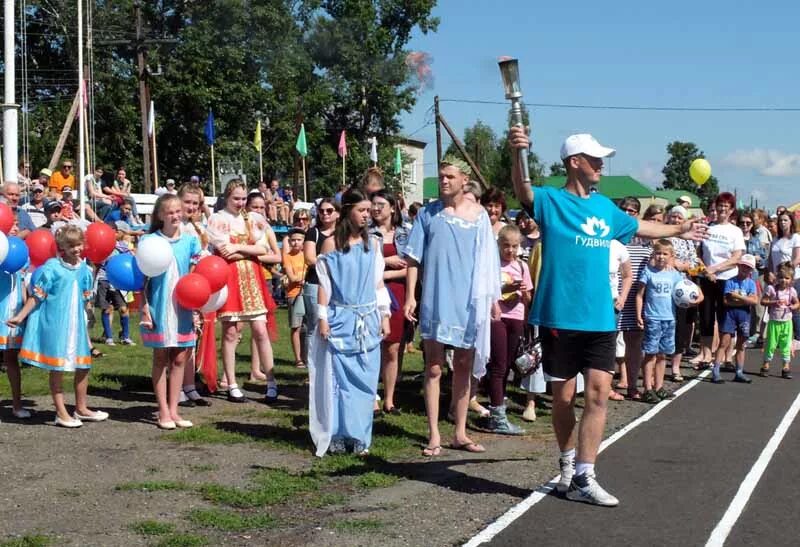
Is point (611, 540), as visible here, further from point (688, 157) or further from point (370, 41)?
point (688, 157)

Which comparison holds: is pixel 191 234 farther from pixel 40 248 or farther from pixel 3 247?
pixel 3 247

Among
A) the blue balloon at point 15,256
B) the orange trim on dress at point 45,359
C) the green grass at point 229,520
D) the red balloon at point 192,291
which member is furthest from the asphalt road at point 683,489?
the blue balloon at point 15,256

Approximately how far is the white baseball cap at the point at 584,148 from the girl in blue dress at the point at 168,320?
3.79 m

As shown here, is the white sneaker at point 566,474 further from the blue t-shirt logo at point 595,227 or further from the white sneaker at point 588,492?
the blue t-shirt logo at point 595,227

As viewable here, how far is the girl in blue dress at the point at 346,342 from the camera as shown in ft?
25.5

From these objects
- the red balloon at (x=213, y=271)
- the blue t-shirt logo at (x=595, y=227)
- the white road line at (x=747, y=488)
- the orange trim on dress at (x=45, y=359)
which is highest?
the blue t-shirt logo at (x=595, y=227)

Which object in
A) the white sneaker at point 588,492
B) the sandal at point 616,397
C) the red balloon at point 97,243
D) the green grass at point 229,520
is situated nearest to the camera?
the green grass at point 229,520

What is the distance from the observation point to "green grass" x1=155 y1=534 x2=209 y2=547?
5.43 meters

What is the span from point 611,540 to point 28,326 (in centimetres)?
530

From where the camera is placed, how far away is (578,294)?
6383mm

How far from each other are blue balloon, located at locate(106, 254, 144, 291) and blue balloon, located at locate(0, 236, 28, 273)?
725 millimetres

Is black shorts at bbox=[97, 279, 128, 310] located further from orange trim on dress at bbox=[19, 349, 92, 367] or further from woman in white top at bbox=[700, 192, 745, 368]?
woman in white top at bbox=[700, 192, 745, 368]

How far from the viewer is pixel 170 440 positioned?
828 cm

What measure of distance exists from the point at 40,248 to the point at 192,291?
144cm
